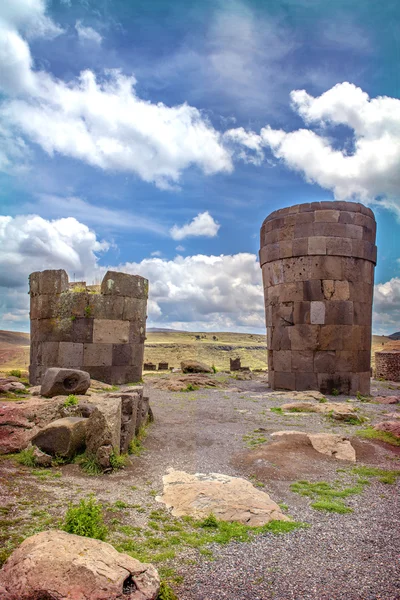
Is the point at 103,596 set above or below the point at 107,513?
above

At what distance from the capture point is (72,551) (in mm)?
3041

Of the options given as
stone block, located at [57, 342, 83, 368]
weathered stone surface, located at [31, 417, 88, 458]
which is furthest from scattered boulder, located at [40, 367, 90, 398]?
stone block, located at [57, 342, 83, 368]

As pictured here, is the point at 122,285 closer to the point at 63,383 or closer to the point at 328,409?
the point at 63,383

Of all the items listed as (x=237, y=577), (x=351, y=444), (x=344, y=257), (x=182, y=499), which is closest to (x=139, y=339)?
(x=344, y=257)

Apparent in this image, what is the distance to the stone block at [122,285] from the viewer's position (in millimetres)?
14945

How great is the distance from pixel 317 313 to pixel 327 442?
7.88m

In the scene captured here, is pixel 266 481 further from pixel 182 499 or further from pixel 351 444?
pixel 351 444

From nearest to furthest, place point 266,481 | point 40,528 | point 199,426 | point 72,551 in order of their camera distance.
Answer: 1. point 72,551
2. point 40,528
3. point 266,481
4. point 199,426

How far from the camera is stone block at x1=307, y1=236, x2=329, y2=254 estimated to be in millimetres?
15086

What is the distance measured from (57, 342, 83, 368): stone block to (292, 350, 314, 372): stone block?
7.27 m

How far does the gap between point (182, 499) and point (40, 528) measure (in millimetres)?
1670

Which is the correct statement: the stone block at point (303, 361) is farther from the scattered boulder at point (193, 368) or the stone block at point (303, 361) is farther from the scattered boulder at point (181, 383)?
the scattered boulder at point (193, 368)

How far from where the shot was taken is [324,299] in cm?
1501

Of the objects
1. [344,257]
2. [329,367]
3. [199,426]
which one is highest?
[344,257]
